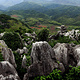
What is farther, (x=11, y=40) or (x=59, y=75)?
(x=11, y=40)

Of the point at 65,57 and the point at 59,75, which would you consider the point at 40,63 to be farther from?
the point at 65,57

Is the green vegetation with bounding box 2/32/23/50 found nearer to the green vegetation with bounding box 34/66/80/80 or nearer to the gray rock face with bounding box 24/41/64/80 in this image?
the gray rock face with bounding box 24/41/64/80

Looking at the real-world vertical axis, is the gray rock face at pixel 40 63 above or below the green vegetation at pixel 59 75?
above

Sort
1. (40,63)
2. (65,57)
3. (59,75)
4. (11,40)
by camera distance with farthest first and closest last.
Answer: (11,40) → (65,57) → (40,63) → (59,75)

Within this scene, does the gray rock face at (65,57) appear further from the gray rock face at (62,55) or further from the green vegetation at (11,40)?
the green vegetation at (11,40)

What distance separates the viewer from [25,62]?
16.8m

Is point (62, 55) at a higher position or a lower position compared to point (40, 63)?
higher

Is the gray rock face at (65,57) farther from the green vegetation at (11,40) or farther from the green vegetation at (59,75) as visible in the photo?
the green vegetation at (11,40)

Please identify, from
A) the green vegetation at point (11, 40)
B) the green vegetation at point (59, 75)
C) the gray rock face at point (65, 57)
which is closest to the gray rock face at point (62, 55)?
the gray rock face at point (65, 57)

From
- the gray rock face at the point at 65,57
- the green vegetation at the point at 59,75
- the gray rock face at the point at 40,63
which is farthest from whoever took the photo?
the gray rock face at the point at 65,57

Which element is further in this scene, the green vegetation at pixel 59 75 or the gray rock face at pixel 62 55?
the gray rock face at pixel 62 55

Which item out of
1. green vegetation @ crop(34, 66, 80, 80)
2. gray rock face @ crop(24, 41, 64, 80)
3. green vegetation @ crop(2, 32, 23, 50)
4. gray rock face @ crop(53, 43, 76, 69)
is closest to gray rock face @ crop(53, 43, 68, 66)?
gray rock face @ crop(53, 43, 76, 69)

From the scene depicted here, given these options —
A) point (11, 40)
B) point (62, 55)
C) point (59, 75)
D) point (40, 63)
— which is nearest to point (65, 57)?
point (62, 55)

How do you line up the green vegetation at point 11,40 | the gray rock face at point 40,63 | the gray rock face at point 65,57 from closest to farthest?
the gray rock face at point 40,63 → the gray rock face at point 65,57 → the green vegetation at point 11,40
